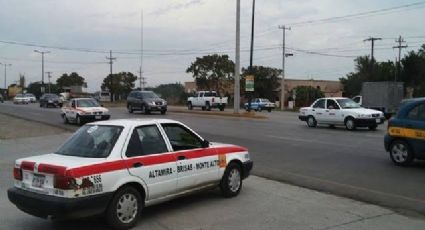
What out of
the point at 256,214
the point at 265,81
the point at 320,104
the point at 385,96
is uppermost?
the point at 265,81

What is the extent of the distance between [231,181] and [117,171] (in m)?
2.64

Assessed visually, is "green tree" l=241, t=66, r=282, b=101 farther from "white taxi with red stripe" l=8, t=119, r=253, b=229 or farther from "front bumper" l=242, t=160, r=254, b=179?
"white taxi with red stripe" l=8, t=119, r=253, b=229

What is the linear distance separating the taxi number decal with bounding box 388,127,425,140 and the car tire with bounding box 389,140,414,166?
0.20 m

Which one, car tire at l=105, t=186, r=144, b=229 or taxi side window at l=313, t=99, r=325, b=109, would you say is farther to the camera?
taxi side window at l=313, t=99, r=325, b=109

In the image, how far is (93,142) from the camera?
7426 millimetres

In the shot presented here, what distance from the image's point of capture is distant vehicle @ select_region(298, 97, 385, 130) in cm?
2470

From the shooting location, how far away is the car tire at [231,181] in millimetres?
8836

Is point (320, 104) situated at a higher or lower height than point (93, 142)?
higher

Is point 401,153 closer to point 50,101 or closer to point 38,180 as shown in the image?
point 38,180

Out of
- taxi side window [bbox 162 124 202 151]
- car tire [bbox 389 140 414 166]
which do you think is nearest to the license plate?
taxi side window [bbox 162 124 202 151]

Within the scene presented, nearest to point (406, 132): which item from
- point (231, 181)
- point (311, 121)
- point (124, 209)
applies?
point (231, 181)

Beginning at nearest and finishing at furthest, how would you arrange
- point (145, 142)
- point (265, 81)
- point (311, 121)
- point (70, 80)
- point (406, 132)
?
1. point (145, 142)
2. point (406, 132)
3. point (311, 121)
4. point (265, 81)
5. point (70, 80)

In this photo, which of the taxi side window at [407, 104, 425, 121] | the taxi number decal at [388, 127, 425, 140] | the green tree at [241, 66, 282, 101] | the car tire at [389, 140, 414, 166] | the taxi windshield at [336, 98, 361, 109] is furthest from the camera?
the green tree at [241, 66, 282, 101]

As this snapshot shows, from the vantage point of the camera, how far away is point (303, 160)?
13.9 m
